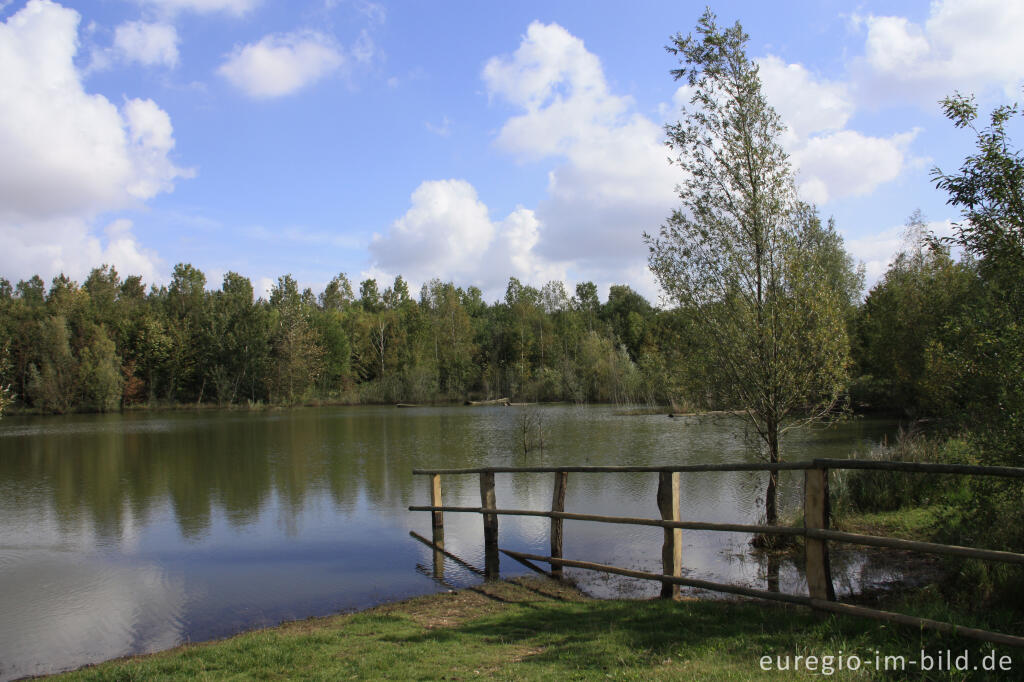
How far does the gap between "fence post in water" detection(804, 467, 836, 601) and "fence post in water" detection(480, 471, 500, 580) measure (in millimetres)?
5137

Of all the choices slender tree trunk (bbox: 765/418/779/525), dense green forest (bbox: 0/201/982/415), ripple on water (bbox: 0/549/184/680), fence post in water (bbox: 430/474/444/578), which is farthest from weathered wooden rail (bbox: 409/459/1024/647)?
dense green forest (bbox: 0/201/982/415)

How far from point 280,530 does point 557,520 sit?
7524 mm

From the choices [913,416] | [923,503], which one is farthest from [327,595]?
[913,416]

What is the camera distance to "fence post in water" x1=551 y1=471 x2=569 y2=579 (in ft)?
31.6

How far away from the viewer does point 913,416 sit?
110 feet

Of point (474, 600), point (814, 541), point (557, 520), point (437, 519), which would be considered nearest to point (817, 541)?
point (814, 541)

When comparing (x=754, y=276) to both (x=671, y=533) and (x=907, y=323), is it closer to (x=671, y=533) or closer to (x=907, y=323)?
(x=671, y=533)

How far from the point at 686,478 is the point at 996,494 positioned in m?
11.5

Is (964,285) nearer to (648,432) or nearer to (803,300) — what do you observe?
(648,432)

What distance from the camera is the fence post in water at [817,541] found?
235 inches

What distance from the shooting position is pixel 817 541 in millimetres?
6066

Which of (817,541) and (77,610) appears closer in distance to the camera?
(817,541)

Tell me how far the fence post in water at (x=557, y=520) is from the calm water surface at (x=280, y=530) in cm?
46

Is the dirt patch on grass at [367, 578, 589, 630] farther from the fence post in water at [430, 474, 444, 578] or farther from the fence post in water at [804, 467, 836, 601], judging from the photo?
the fence post in water at [804, 467, 836, 601]
